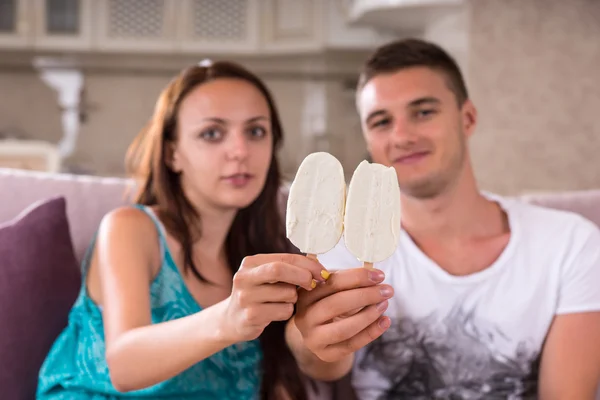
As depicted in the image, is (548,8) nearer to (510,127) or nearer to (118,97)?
(510,127)

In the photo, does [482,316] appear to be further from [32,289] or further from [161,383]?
[32,289]

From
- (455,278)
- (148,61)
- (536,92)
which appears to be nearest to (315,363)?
(455,278)

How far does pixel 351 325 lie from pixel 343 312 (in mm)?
24

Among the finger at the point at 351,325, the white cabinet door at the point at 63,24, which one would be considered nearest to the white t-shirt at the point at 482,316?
the finger at the point at 351,325

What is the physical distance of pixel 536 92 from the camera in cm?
329

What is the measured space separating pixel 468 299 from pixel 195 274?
1.68ft

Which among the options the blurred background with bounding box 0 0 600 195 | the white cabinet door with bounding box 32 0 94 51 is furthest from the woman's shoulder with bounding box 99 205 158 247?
the white cabinet door with bounding box 32 0 94 51

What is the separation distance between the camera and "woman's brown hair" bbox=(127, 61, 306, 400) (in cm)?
121

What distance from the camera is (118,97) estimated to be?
Result: 4500 mm

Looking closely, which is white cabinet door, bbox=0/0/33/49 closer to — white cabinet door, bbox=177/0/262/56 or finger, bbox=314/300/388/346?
white cabinet door, bbox=177/0/262/56

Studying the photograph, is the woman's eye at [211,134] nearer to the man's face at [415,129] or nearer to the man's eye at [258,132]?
the man's eye at [258,132]

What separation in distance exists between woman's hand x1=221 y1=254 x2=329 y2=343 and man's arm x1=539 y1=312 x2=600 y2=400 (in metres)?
0.61

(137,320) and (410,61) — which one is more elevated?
(410,61)

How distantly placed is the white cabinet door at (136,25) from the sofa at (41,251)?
3188 millimetres
